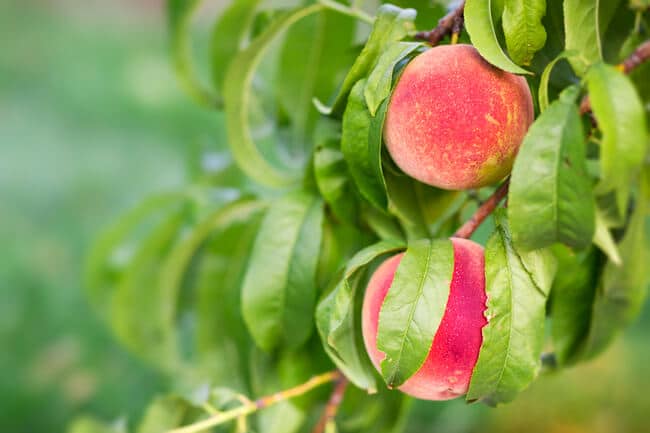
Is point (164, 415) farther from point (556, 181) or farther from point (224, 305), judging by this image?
point (556, 181)

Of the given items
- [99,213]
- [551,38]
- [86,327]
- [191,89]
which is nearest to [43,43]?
[99,213]

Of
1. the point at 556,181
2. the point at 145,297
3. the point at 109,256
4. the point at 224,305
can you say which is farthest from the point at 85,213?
the point at 556,181

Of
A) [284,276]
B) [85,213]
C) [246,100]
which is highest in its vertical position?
[246,100]

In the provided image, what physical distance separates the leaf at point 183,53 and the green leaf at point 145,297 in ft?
0.51

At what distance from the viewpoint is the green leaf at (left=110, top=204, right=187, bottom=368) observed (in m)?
0.94

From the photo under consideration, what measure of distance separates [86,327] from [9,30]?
1.44m

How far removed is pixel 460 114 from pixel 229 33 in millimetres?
383

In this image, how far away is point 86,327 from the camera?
188cm

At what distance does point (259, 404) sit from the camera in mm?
723

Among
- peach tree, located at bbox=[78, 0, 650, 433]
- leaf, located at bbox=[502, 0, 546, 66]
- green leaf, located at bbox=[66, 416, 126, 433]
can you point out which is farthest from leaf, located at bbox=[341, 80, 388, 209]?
green leaf, located at bbox=[66, 416, 126, 433]

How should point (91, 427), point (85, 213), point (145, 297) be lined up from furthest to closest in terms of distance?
point (85, 213) < point (145, 297) < point (91, 427)

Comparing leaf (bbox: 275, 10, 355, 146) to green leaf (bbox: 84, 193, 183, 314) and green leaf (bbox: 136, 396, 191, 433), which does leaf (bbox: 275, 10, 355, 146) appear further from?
green leaf (bbox: 136, 396, 191, 433)

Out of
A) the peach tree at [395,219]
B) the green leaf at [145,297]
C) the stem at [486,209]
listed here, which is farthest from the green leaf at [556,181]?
the green leaf at [145,297]

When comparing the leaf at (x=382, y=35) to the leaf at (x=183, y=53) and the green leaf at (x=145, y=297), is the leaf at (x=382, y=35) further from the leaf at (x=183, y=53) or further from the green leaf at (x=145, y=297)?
the green leaf at (x=145, y=297)
